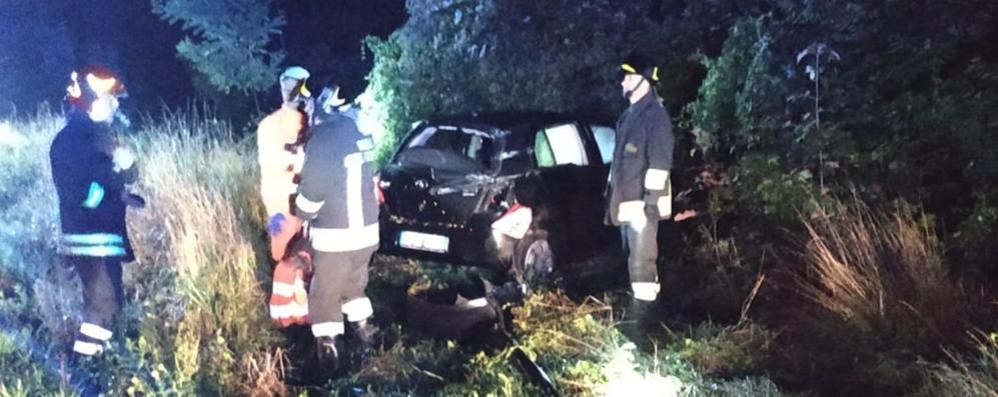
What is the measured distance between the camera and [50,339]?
5660mm

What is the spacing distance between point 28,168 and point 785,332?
298 inches

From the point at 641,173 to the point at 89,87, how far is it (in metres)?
3.23

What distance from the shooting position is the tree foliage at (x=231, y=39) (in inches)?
619

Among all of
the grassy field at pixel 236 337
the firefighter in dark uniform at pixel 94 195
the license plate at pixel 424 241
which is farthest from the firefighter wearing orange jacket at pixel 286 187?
the license plate at pixel 424 241

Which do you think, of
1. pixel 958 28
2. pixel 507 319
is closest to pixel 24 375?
pixel 507 319

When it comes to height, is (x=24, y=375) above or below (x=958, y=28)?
below

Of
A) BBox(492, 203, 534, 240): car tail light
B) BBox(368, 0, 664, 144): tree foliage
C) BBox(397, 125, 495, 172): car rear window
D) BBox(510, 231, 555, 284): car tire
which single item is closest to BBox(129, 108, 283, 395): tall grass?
BBox(397, 125, 495, 172): car rear window

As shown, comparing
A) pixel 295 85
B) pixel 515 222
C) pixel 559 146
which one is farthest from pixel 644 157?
pixel 295 85

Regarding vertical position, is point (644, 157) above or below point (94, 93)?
below

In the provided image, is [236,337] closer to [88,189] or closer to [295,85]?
[88,189]

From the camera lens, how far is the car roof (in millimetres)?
6980

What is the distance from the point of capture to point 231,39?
52.5 ft

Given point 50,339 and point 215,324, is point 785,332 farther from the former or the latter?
point 50,339

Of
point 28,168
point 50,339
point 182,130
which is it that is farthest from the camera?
point 28,168
